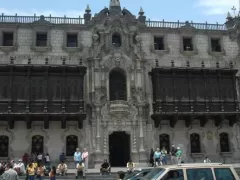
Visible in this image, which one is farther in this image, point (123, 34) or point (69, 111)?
point (123, 34)

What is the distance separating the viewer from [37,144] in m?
29.6

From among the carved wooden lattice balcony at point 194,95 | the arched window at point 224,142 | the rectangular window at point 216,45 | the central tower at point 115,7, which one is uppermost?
the central tower at point 115,7

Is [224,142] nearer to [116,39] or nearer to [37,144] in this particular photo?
[116,39]

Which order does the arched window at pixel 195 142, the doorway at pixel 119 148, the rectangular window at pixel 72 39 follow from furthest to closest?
the rectangular window at pixel 72 39, the arched window at pixel 195 142, the doorway at pixel 119 148

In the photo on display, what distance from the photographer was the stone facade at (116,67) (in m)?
29.9

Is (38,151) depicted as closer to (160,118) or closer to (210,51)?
(160,118)

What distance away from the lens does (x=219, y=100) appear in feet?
104

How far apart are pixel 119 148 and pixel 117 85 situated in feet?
18.8

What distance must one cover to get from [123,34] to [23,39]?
29.9 feet

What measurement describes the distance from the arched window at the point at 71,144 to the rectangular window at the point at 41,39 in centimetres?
886

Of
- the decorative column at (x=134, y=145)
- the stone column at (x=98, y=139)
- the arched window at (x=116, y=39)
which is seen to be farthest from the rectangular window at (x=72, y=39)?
the decorative column at (x=134, y=145)

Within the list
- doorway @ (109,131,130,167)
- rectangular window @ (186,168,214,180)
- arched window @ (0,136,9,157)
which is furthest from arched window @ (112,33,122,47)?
rectangular window @ (186,168,214,180)

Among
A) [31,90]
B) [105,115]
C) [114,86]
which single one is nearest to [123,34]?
[114,86]

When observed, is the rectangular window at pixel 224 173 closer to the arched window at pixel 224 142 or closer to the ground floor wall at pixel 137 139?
the ground floor wall at pixel 137 139
